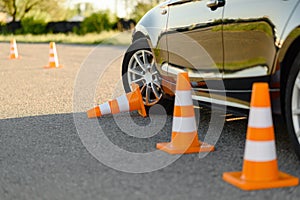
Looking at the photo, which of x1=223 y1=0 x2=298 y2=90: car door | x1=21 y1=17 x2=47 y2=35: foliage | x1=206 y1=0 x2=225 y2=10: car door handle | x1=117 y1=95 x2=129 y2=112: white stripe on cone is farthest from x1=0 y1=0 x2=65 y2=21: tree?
x1=223 y1=0 x2=298 y2=90: car door

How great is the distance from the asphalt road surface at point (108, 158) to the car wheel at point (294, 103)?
0.84ft

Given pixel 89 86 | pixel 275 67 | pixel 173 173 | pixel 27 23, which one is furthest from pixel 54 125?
pixel 27 23

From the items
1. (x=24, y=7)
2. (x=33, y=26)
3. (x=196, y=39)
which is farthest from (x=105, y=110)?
(x=24, y=7)

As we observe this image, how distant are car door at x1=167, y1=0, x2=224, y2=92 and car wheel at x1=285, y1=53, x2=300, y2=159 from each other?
2.94 feet

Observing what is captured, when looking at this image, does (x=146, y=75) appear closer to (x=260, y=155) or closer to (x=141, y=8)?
(x=260, y=155)

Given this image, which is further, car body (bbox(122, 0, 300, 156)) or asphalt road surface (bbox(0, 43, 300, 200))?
car body (bbox(122, 0, 300, 156))

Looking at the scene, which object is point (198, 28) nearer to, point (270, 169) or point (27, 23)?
point (270, 169)

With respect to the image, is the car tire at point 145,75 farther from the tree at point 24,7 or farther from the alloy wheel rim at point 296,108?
the tree at point 24,7

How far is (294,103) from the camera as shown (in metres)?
4.39

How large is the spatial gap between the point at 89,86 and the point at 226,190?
7087 mm

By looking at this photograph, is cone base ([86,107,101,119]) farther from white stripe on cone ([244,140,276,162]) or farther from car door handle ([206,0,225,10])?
white stripe on cone ([244,140,276,162])

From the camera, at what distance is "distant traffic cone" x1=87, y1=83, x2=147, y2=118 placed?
6.84 meters

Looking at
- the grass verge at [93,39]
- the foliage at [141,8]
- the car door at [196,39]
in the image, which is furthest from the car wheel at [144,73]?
the foliage at [141,8]

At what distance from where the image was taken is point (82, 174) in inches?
173
